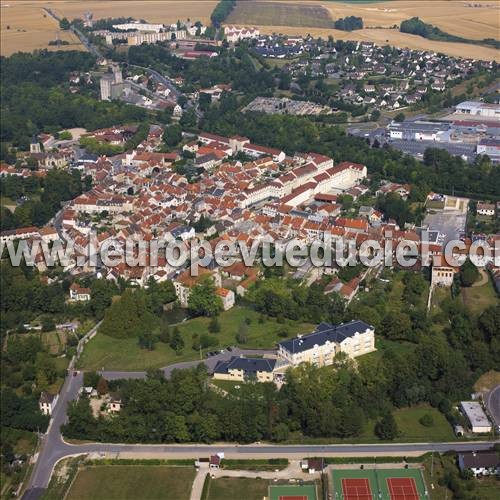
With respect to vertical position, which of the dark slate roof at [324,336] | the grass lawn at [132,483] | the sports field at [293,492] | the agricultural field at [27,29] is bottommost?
the grass lawn at [132,483]

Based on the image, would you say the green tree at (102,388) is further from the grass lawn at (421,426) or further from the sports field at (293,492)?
the grass lawn at (421,426)

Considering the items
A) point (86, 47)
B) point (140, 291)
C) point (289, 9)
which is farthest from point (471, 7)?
point (140, 291)

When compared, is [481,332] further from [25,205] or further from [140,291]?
[25,205]

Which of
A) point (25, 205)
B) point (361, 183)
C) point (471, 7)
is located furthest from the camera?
point (471, 7)

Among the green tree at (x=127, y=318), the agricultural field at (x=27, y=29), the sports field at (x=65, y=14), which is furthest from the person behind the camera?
the sports field at (x=65, y=14)

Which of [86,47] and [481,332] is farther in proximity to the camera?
[86,47]

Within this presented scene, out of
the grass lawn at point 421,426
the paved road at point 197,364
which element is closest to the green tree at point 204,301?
the paved road at point 197,364

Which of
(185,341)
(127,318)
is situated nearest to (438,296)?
(185,341)
